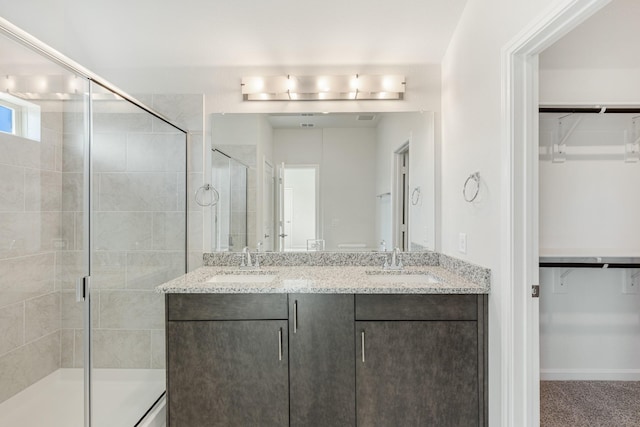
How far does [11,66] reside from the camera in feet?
5.05

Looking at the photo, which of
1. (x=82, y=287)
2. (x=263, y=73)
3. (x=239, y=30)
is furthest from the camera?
(x=263, y=73)

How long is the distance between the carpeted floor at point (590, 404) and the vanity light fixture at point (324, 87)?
2.28 metres

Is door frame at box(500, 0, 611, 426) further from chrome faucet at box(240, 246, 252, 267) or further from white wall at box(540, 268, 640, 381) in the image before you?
chrome faucet at box(240, 246, 252, 267)

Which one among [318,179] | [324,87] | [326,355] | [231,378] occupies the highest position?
[324,87]

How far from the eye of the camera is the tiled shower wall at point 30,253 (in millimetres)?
1686

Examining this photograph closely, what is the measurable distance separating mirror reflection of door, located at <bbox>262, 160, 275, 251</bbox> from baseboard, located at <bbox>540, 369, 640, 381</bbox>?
2300mm

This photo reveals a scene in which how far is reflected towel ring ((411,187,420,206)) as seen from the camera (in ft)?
7.82

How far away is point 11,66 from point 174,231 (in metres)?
1.21

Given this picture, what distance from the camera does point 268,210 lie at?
7.85 feet

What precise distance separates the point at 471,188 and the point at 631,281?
1576 millimetres

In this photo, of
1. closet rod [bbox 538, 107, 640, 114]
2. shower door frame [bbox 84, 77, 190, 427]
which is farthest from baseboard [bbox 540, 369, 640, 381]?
shower door frame [bbox 84, 77, 190, 427]

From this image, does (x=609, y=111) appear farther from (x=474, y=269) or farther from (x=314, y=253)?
(x=314, y=253)

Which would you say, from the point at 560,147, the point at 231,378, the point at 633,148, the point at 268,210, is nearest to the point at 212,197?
the point at 268,210

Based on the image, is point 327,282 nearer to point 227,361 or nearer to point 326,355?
point 326,355
